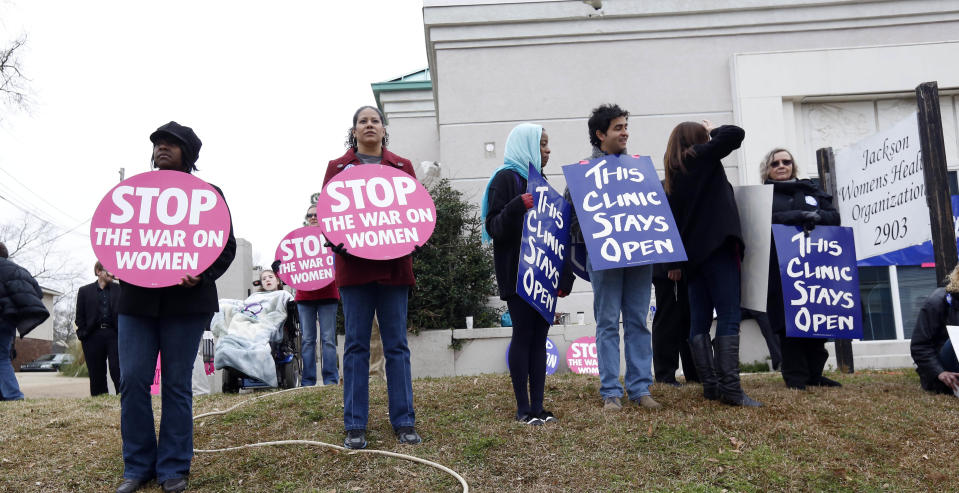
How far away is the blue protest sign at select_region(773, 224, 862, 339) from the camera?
5938 mm

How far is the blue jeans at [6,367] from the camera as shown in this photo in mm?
8609

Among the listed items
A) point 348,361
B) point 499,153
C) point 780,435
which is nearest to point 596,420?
point 780,435

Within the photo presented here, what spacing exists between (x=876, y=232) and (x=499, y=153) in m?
7.51

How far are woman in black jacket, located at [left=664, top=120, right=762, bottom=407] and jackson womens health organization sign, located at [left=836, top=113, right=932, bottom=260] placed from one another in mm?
2570

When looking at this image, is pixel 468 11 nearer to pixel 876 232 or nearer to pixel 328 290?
pixel 328 290

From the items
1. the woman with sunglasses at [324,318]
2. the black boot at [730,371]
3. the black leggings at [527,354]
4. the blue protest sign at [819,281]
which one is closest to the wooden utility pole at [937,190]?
the blue protest sign at [819,281]

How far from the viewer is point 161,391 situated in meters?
4.04

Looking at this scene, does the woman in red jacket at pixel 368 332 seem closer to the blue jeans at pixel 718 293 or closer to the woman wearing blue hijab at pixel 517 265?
the woman wearing blue hijab at pixel 517 265

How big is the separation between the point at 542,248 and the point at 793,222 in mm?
2411

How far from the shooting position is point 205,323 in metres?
4.24

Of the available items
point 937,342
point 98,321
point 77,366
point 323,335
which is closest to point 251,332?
point 323,335

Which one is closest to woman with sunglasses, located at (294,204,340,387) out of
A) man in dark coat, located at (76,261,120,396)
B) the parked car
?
man in dark coat, located at (76,261,120,396)

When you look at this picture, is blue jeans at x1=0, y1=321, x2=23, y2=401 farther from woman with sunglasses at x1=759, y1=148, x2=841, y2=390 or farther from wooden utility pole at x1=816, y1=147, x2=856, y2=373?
wooden utility pole at x1=816, y1=147, x2=856, y2=373

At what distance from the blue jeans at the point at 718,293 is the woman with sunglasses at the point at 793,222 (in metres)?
0.95
